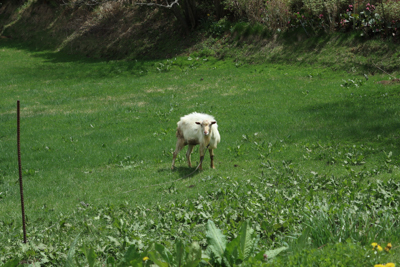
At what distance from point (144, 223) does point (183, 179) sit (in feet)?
12.9

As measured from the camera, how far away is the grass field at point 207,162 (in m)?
6.05

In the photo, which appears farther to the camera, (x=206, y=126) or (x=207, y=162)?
(x=207, y=162)

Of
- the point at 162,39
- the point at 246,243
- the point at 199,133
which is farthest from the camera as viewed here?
the point at 162,39

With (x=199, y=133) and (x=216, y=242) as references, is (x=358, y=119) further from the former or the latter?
(x=216, y=242)

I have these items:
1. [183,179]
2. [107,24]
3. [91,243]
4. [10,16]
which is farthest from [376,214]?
[10,16]

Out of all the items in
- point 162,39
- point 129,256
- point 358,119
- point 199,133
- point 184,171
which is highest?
point 162,39

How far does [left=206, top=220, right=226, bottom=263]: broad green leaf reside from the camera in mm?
5055

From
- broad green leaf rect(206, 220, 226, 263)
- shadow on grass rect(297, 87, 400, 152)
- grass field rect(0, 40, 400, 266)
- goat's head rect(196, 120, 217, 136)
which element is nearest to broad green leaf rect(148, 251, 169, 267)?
broad green leaf rect(206, 220, 226, 263)

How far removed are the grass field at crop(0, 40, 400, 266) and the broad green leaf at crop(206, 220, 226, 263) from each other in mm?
563

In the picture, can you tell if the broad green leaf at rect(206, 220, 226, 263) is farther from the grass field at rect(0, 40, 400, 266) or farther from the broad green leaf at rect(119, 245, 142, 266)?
the broad green leaf at rect(119, 245, 142, 266)

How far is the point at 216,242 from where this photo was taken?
5.15m

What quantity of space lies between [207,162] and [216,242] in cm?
738

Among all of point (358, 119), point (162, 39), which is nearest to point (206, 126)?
point (358, 119)

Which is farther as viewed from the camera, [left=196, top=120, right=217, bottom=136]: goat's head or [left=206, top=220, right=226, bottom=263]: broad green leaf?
[left=196, top=120, right=217, bottom=136]: goat's head
